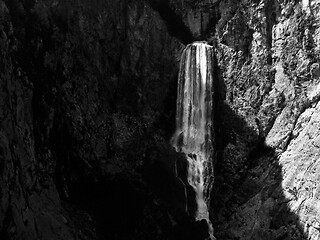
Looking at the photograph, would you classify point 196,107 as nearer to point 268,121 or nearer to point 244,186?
point 268,121

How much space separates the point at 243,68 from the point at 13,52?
1604cm

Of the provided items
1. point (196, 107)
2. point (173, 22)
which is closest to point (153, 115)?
point (196, 107)

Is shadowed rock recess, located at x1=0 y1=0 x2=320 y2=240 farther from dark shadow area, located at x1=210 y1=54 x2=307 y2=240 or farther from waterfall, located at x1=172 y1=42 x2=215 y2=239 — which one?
waterfall, located at x1=172 y1=42 x2=215 y2=239

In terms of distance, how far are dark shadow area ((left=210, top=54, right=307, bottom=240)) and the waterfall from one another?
2.16 ft

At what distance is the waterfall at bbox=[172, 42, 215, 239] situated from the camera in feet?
101

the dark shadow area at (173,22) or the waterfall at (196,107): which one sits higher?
the dark shadow area at (173,22)

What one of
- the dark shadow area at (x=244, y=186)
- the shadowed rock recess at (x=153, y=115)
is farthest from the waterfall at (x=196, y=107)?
the dark shadow area at (x=244, y=186)

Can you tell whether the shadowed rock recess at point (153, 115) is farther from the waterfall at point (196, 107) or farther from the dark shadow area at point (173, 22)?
the waterfall at point (196, 107)

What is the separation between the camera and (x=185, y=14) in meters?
32.0

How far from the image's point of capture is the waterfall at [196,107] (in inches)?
1214

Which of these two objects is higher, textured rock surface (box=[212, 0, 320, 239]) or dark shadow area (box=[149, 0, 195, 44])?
dark shadow area (box=[149, 0, 195, 44])

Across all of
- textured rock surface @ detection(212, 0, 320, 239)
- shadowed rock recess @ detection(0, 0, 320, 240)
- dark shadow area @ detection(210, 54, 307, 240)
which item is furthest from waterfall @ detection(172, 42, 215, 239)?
textured rock surface @ detection(212, 0, 320, 239)

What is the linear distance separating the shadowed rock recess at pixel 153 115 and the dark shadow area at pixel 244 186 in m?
0.08

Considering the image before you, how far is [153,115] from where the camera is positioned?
30953mm
